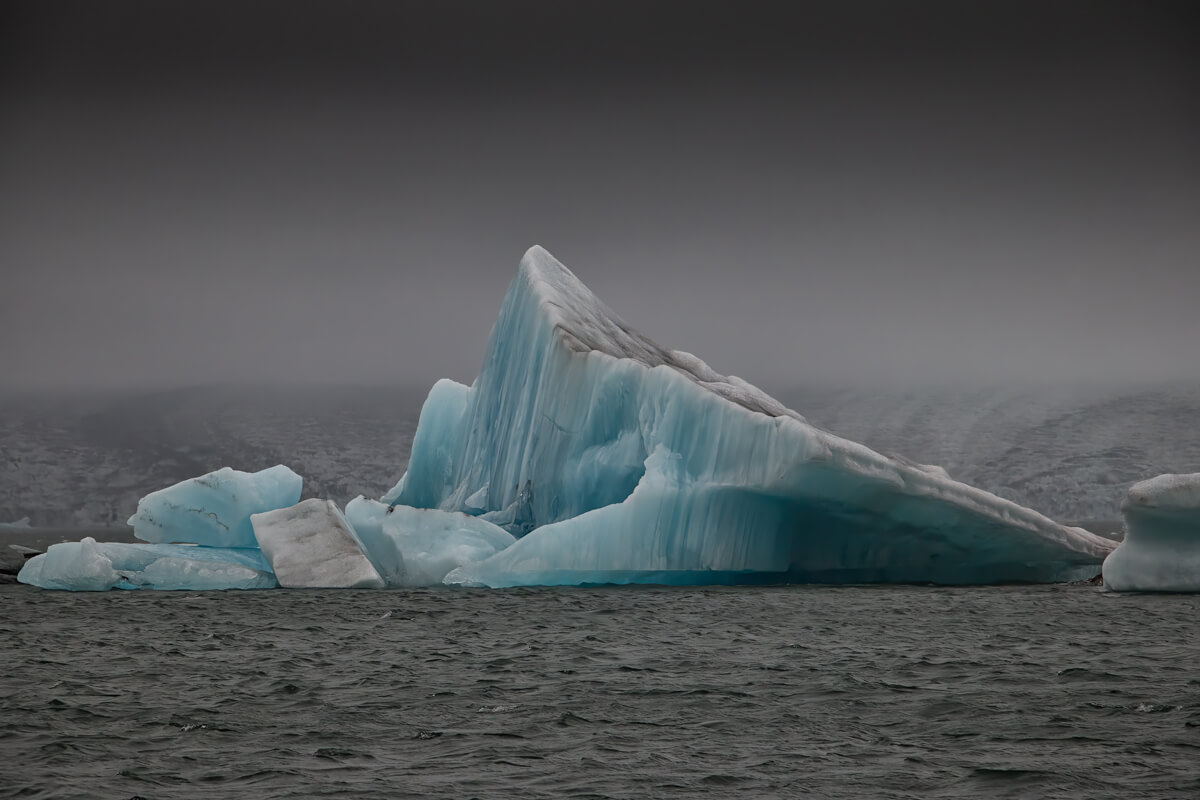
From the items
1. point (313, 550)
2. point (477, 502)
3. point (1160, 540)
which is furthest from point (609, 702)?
point (477, 502)

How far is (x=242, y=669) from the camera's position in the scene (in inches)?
517

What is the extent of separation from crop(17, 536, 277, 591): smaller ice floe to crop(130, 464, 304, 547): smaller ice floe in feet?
4.02

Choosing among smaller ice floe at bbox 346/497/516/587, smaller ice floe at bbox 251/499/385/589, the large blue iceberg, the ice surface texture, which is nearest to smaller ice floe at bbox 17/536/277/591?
the large blue iceberg

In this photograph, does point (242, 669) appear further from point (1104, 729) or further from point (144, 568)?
point (144, 568)

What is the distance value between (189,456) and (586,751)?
16739 centimetres

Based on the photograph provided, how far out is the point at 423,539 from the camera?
21703 millimetres

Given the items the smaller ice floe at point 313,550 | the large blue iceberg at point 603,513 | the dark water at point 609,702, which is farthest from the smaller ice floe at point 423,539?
the dark water at point 609,702

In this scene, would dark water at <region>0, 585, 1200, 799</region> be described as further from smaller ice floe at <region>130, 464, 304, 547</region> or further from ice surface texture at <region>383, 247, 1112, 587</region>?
smaller ice floe at <region>130, 464, 304, 547</region>

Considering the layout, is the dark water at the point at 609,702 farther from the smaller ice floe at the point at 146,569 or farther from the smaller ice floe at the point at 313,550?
the smaller ice floe at the point at 146,569

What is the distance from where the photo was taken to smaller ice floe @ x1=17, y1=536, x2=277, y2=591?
21.9 m

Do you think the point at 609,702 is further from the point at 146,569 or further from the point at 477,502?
the point at 477,502

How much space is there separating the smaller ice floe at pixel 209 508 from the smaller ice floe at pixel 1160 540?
47.5ft

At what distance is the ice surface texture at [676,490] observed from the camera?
19.7 m

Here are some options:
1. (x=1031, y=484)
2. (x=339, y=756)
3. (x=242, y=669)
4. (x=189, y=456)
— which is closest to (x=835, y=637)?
(x=242, y=669)
